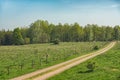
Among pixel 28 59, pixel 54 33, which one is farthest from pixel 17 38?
pixel 28 59

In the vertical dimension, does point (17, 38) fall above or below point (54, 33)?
below

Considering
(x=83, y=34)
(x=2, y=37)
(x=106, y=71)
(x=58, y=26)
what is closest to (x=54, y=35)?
(x=58, y=26)

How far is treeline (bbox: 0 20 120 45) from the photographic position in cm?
15475

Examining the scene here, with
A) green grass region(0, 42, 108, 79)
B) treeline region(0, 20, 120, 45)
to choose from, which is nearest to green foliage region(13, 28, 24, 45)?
treeline region(0, 20, 120, 45)

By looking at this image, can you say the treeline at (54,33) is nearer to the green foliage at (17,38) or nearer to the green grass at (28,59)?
the green foliage at (17,38)

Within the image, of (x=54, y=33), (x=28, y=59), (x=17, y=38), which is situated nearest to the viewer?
(x=28, y=59)

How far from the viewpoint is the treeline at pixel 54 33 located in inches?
6093

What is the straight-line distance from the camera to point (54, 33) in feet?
550

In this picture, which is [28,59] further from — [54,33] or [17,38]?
[54,33]

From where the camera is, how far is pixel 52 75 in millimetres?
32219

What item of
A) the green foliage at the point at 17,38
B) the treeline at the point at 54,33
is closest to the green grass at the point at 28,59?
the green foliage at the point at 17,38

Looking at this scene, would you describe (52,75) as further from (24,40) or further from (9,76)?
(24,40)

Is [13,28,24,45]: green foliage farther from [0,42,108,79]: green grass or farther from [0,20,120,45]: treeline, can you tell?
[0,42,108,79]: green grass

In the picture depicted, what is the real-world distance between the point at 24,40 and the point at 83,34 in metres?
46.5
